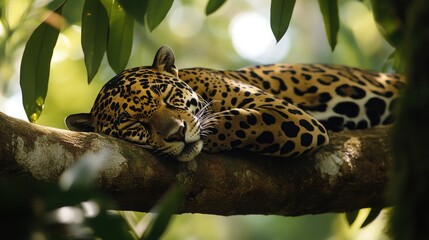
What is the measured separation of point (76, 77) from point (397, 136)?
41.4 ft

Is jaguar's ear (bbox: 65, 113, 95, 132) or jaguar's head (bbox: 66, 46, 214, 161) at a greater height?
jaguar's head (bbox: 66, 46, 214, 161)

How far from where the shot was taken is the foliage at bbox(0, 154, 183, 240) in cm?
196

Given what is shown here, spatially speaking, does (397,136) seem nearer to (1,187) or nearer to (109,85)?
(1,187)

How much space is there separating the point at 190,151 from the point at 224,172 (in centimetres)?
25

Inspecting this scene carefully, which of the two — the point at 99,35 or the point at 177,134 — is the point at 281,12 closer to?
the point at 177,134

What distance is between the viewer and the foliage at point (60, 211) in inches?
77.0

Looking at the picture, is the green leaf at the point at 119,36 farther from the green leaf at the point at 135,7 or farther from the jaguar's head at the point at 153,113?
the green leaf at the point at 135,7

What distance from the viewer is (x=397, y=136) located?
2.11m

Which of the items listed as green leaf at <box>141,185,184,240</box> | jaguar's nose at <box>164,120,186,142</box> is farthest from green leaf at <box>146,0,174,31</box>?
green leaf at <box>141,185,184,240</box>

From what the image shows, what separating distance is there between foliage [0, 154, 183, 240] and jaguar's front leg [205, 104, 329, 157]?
2827mm

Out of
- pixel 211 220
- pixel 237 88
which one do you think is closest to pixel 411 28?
pixel 237 88

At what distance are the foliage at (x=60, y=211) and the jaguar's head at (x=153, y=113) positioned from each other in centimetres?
248

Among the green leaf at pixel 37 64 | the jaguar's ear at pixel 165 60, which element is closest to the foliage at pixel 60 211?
the green leaf at pixel 37 64

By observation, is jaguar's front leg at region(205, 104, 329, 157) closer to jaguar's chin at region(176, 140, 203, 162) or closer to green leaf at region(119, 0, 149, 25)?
jaguar's chin at region(176, 140, 203, 162)
